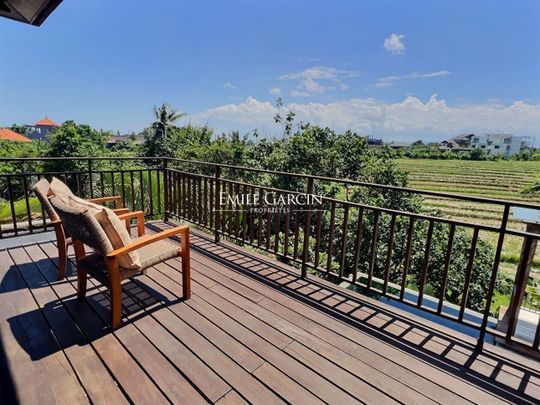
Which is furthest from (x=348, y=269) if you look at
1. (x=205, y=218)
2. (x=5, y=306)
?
(x=5, y=306)

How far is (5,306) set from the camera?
2.21 meters

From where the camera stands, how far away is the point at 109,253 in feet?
5.98

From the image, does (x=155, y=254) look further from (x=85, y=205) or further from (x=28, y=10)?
(x=28, y=10)

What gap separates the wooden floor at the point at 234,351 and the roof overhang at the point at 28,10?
252 cm

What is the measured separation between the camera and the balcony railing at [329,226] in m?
1.95

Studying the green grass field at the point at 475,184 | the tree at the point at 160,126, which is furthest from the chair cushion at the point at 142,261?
the tree at the point at 160,126

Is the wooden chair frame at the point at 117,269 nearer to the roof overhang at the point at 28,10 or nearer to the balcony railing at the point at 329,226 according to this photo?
the balcony railing at the point at 329,226

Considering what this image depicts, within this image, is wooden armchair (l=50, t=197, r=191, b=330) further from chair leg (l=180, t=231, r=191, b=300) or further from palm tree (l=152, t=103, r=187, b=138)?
palm tree (l=152, t=103, r=187, b=138)

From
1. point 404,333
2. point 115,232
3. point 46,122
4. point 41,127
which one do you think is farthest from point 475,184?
point 41,127

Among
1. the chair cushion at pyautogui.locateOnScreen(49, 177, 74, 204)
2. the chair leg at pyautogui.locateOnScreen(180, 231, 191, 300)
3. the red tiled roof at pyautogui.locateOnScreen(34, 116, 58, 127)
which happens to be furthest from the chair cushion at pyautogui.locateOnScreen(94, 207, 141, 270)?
the red tiled roof at pyautogui.locateOnScreen(34, 116, 58, 127)

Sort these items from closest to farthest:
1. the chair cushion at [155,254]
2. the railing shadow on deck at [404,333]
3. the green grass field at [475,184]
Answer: the railing shadow on deck at [404,333] < the chair cushion at [155,254] < the green grass field at [475,184]

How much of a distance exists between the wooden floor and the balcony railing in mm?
262

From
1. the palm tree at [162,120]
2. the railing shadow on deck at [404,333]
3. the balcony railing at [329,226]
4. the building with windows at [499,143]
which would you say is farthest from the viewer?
the building with windows at [499,143]

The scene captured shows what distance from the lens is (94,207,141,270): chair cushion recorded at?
1.88 metres
